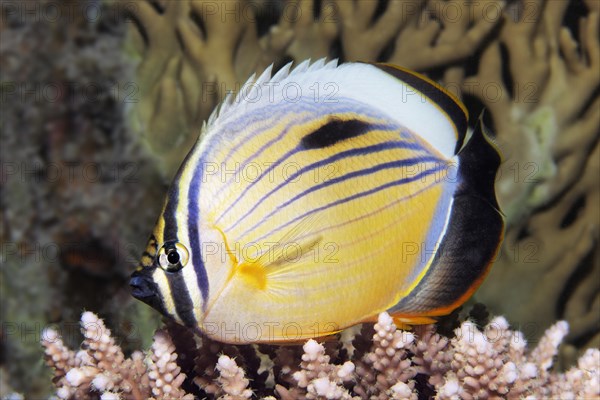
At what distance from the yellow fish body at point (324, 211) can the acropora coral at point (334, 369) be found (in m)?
0.16

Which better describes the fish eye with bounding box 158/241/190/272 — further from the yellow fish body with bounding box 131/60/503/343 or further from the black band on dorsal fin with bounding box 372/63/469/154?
the black band on dorsal fin with bounding box 372/63/469/154

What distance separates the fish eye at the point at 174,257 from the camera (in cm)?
140

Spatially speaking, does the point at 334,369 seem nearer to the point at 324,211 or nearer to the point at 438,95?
the point at 324,211

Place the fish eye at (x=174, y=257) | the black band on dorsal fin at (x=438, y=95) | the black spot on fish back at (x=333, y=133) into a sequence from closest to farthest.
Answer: the fish eye at (x=174, y=257), the black spot on fish back at (x=333, y=133), the black band on dorsal fin at (x=438, y=95)

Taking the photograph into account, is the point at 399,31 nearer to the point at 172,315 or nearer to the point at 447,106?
the point at 447,106

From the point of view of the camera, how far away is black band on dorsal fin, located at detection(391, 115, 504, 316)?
1614mm

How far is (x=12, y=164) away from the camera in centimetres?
303

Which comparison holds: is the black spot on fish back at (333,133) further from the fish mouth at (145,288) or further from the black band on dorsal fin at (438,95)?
the fish mouth at (145,288)

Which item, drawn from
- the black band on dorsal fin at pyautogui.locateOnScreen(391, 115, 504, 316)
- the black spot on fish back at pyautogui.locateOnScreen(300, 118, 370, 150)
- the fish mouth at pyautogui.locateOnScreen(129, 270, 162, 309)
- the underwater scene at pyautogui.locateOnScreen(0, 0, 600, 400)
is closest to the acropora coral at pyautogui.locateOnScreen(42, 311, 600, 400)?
the underwater scene at pyautogui.locateOnScreen(0, 0, 600, 400)

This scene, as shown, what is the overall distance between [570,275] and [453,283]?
1252mm

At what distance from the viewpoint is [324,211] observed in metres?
1.47

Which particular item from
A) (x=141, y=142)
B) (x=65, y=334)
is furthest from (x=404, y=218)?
(x=65, y=334)

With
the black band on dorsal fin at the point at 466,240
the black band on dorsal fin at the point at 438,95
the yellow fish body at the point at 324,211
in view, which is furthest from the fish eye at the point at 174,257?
the black band on dorsal fin at the point at 438,95

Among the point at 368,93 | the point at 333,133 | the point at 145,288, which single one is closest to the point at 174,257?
the point at 145,288
